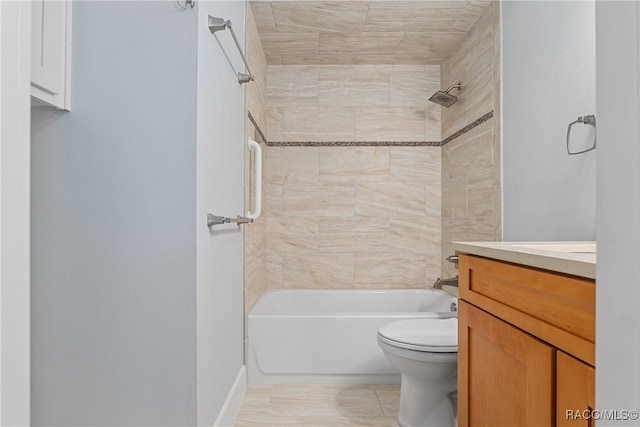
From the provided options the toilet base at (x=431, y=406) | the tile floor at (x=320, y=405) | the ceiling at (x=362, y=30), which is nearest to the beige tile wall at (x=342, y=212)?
the ceiling at (x=362, y=30)

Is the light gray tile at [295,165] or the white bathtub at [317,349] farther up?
the light gray tile at [295,165]

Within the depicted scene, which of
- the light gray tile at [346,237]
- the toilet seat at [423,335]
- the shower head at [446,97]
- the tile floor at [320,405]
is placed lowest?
the tile floor at [320,405]

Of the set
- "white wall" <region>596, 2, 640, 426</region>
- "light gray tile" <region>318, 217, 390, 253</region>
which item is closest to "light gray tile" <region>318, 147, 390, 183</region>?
"light gray tile" <region>318, 217, 390, 253</region>

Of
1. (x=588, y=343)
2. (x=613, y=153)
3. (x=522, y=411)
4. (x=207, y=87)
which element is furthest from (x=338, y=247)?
(x=613, y=153)

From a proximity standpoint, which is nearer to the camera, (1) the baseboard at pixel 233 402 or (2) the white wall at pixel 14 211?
(2) the white wall at pixel 14 211

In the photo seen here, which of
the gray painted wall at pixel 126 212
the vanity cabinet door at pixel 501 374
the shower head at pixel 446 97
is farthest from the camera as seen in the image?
the shower head at pixel 446 97

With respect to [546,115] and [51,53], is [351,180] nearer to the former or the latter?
[546,115]

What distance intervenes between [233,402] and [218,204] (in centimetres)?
97

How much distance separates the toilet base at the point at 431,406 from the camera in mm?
1993

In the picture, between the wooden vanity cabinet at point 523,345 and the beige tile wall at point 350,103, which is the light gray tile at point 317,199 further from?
the wooden vanity cabinet at point 523,345

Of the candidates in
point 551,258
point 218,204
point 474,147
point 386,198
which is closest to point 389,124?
point 386,198

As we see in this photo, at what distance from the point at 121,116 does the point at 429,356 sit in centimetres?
147

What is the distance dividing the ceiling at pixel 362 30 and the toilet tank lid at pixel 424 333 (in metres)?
1.75

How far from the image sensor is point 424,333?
210 cm
